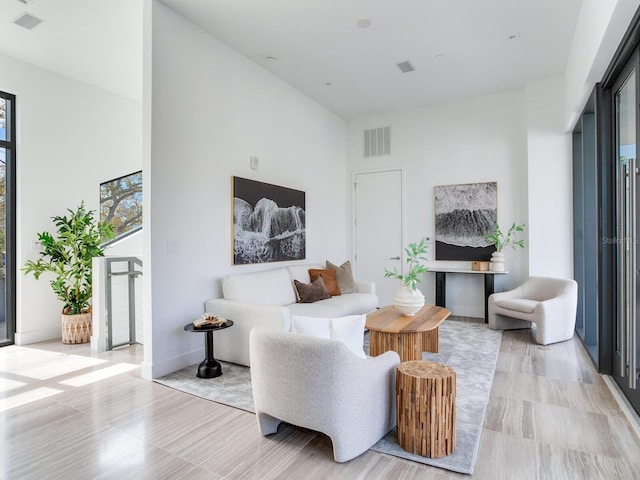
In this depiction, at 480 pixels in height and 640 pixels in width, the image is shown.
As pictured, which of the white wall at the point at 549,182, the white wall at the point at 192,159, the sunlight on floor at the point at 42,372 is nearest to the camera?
the sunlight on floor at the point at 42,372

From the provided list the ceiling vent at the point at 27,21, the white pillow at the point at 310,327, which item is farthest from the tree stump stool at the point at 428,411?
the ceiling vent at the point at 27,21

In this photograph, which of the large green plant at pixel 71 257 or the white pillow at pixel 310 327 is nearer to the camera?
the white pillow at pixel 310 327

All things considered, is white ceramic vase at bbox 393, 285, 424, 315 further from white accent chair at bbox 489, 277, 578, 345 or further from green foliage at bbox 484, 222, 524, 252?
green foliage at bbox 484, 222, 524, 252

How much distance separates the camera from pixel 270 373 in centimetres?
222

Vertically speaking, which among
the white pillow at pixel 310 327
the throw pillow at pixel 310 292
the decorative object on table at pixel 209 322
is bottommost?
the decorative object on table at pixel 209 322

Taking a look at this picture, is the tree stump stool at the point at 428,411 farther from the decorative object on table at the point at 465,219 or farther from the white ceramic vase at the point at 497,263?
the decorative object on table at the point at 465,219

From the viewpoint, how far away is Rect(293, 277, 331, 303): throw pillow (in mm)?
4641

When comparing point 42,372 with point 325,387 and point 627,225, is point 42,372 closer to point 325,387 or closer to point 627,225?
point 325,387

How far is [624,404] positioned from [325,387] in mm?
2334

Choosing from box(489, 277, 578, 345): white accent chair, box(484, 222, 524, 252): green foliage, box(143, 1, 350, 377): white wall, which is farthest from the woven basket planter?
box(484, 222, 524, 252): green foliage

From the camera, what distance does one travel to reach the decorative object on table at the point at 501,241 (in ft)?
17.7

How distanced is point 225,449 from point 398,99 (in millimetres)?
5339

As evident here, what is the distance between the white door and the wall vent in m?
0.36

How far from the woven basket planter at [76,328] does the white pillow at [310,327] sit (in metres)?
3.65
